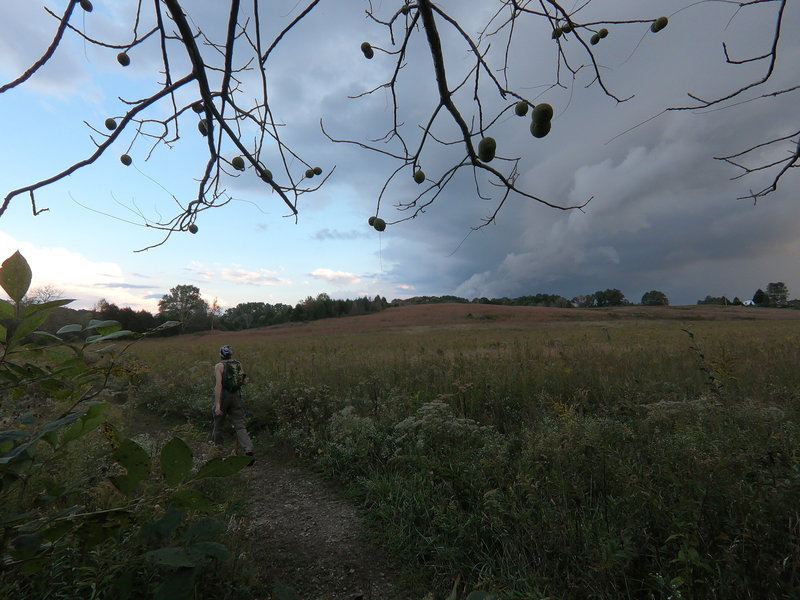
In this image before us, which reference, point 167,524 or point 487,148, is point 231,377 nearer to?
point 167,524

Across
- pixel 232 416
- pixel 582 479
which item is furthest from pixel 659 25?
pixel 232 416

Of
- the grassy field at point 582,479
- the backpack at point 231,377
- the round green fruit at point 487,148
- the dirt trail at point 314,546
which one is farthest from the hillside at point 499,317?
the round green fruit at point 487,148

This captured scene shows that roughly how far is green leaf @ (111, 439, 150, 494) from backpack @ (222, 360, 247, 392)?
5967mm

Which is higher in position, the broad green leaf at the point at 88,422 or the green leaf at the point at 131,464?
the broad green leaf at the point at 88,422

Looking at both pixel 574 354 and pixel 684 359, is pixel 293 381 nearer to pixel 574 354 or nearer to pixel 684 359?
pixel 574 354

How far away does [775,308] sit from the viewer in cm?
5838

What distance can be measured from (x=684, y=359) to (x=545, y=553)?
8.32 metres

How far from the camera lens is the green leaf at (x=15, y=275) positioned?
89 cm

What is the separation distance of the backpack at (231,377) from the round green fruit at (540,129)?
6.31 metres

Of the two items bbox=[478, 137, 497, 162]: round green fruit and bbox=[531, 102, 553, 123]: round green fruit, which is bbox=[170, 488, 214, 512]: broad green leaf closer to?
bbox=[478, 137, 497, 162]: round green fruit

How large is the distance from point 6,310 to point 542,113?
1566 millimetres

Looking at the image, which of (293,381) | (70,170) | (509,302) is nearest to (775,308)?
(509,302)

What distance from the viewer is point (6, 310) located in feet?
3.14

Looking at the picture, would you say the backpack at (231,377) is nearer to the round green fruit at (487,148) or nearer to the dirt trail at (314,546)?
the dirt trail at (314,546)
